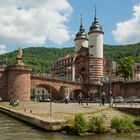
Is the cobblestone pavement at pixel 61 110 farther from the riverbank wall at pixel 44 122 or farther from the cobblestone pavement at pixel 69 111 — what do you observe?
the riverbank wall at pixel 44 122

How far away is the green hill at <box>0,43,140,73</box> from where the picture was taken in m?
156

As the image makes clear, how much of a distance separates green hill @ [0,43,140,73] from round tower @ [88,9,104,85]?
194 feet

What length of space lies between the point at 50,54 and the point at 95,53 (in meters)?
88.9

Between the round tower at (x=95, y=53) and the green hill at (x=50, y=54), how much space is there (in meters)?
59.1

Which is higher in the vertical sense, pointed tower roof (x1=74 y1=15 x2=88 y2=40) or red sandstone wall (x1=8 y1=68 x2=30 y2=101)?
pointed tower roof (x1=74 y1=15 x2=88 y2=40)

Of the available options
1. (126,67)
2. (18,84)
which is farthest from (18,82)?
(126,67)

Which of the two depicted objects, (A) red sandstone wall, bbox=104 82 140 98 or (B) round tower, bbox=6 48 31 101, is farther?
(A) red sandstone wall, bbox=104 82 140 98

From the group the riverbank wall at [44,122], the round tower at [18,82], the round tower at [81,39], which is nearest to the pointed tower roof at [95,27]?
→ the round tower at [81,39]

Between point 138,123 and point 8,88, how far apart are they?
1643 inches

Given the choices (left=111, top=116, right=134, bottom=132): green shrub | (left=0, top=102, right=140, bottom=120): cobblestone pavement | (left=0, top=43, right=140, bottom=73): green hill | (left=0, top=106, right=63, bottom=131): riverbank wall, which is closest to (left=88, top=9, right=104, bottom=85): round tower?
(left=0, top=102, right=140, bottom=120): cobblestone pavement

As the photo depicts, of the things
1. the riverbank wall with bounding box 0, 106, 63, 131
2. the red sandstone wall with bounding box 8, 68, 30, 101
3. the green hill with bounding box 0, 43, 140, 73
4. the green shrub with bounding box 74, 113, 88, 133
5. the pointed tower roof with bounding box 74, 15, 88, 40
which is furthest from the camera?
the green hill with bounding box 0, 43, 140, 73

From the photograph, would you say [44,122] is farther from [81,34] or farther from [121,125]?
[81,34]

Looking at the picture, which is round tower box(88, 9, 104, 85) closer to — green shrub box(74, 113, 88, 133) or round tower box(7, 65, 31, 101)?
round tower box(7, 65, 31, 101)

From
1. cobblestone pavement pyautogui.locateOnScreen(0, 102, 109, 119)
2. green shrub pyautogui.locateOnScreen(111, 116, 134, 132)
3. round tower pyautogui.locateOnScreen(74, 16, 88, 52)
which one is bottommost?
green shrub pyautogui.locateOnScreen(111, 116, 134, 132)
